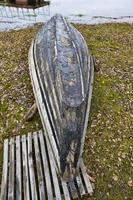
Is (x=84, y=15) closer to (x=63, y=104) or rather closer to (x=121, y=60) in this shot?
(x=121, y=60)

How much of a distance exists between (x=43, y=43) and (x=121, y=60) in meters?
4.12

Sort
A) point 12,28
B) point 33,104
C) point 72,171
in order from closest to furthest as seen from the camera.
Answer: point 72,171, point 33,104, point 12,28

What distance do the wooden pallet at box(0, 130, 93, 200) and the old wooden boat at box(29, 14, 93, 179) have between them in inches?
20.8

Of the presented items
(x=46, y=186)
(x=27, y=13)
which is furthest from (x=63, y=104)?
(x=27, y=13)

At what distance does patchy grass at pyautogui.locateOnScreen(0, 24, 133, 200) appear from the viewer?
326 inches

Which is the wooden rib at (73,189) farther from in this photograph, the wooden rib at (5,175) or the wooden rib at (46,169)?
the wooden rib at (5,175)

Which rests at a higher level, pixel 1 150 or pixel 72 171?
pixel 72 171

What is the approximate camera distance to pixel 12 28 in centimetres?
2053

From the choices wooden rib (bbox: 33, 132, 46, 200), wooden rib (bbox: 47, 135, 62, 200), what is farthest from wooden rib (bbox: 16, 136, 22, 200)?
wooden rib (bbox: 47, 135, 62, 200)

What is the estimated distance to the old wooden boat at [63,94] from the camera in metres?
7.38

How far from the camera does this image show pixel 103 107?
10.5 meters

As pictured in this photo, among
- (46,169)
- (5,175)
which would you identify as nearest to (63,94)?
(46,169)

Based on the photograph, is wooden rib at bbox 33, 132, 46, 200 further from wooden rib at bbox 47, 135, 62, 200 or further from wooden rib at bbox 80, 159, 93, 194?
wooden rib at bbox 80, 159, 93, 194

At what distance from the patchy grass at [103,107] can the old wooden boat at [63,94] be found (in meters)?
1.12
